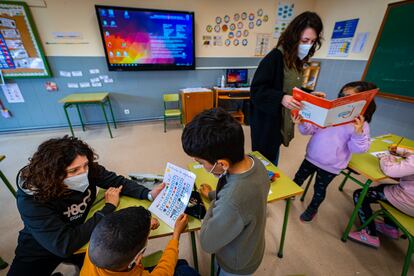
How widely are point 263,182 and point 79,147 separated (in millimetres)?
890

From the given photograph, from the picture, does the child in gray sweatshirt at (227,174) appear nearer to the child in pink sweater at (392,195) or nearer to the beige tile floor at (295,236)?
the beige tile floor at (295,236)

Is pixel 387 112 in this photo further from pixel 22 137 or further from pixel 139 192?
pixel 22 137

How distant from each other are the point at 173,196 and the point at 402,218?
1503mm

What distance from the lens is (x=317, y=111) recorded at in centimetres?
103

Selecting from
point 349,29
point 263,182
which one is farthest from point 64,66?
point 349,29

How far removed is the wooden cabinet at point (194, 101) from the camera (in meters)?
3.54

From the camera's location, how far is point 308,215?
1720 mm

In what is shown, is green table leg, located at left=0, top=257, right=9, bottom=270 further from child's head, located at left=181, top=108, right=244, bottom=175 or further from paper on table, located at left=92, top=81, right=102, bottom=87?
paper on table, located at left=92, top=81, right=102, bottom=87

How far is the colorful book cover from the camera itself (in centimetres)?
97

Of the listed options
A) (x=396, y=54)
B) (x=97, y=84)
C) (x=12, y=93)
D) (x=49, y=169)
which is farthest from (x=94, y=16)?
(x=396, y=54)

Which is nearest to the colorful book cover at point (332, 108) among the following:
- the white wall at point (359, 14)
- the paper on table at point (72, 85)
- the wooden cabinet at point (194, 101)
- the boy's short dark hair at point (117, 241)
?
the boy's short dark hair at point (117, 241)

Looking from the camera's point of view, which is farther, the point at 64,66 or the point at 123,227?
the point at 64,66

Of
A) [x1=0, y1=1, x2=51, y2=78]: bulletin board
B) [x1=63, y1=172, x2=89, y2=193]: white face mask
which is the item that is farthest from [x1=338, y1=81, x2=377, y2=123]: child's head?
[x1=0, y1=1, x2=51, y2=78]: bulletin board

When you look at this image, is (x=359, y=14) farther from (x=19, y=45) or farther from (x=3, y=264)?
(x=19, y=45)
